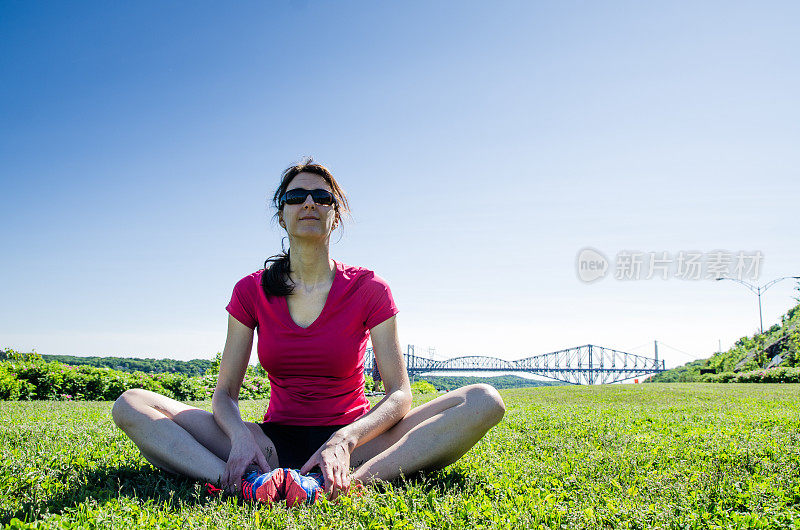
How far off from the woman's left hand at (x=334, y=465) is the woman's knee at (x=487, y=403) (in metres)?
0.63

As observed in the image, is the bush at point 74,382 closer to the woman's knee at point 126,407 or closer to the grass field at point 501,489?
the grass field at point 501,489

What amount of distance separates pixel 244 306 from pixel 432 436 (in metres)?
1.17

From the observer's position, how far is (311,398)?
2.62 metres

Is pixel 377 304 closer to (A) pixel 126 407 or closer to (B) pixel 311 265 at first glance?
(B) pixel 311 265

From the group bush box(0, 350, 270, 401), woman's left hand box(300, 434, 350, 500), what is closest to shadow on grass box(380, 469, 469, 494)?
woman's left hand box(300, 434, 350, 500)

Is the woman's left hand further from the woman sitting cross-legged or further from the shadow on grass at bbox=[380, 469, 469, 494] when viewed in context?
the shadow on grass at bbox=[380, 469, 469, 494]

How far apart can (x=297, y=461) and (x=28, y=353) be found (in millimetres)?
10128

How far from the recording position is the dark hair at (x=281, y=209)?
2758 millimetres

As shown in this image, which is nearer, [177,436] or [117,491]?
[117,491]

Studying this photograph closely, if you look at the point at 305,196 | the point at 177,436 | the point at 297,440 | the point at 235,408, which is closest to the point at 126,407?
the point at 177,436

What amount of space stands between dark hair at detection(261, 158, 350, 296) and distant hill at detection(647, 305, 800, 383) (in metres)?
19.6

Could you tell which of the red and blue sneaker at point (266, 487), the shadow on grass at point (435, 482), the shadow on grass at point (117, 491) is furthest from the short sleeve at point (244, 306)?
the shadow on grass at point (435, 482)

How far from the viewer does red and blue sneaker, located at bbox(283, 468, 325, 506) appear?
1980mm

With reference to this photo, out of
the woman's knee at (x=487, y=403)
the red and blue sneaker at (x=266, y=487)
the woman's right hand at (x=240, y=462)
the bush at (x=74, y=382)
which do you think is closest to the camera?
the red and blue sneaker at (x=266, y=487)
